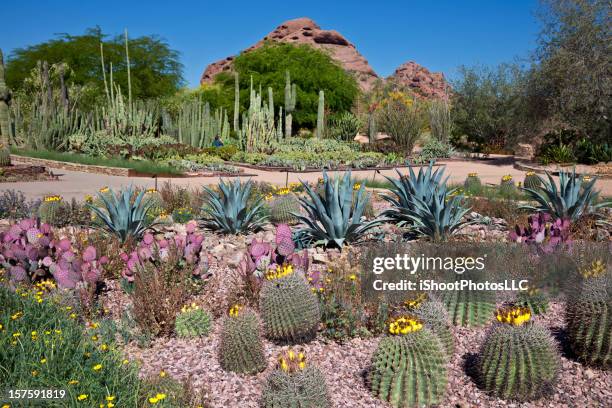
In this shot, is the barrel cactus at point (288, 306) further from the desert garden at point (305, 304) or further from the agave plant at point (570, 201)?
the agave plant at point (570, 201)

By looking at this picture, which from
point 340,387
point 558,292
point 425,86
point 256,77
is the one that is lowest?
point 340,387

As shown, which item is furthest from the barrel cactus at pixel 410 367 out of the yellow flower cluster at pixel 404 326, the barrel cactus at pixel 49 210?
the barrel cactus at pixel 49 210

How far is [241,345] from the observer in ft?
12.5

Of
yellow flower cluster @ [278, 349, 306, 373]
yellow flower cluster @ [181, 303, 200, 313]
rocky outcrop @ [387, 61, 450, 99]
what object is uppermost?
rocky outcrop @ [387, 61, 450, 99]

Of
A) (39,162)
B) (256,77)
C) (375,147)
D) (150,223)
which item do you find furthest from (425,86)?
(150,223)

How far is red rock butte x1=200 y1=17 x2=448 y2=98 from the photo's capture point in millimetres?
97812

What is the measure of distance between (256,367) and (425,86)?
97782mm

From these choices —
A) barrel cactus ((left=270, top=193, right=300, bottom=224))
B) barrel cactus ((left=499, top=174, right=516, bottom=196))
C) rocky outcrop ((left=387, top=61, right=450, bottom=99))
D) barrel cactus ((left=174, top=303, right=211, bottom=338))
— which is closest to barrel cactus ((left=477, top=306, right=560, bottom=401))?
barrel cactus ((left=174, top=303, right=211, bottom=338))

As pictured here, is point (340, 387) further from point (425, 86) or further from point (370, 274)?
point (425, 86)

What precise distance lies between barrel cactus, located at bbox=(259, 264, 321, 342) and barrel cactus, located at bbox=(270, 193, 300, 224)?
4027 millimetres

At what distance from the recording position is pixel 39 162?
70.9 ft

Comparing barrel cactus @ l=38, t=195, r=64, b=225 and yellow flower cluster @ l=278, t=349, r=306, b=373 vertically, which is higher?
barrel cactus @ l=38, t=195, r=64, b=225

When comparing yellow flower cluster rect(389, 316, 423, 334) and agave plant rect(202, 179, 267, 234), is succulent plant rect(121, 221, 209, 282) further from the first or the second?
yellow flower cluster rect(389, 316, 423, 334)

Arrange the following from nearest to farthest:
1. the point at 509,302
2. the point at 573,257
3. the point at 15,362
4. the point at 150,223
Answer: the point at 15,362, the point at 509,302, the point at 573,257, the point at 150,223
